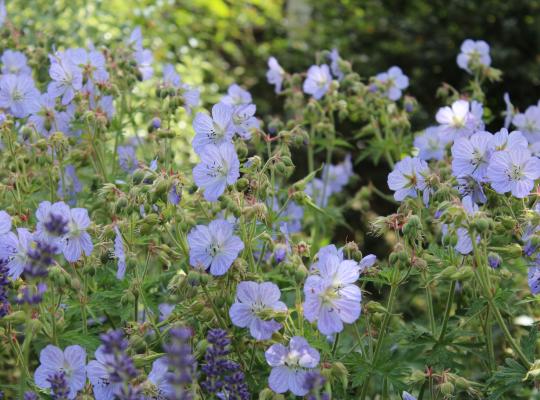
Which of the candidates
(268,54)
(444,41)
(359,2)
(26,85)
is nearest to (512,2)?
(444,41)

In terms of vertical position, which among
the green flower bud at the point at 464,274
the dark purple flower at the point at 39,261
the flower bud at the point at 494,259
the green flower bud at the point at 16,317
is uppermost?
the dark purple flower at the point at 39,261

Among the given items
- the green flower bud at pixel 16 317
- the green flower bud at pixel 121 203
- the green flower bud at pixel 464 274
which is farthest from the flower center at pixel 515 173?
the green flower bud at pixel 16 317

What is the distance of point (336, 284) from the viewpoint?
2.01 meters

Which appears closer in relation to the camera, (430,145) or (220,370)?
(220,370)

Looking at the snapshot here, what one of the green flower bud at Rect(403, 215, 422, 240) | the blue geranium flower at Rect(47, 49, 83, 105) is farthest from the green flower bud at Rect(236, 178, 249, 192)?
the blue geranium flower at Rect(47, 49, 83, 105)

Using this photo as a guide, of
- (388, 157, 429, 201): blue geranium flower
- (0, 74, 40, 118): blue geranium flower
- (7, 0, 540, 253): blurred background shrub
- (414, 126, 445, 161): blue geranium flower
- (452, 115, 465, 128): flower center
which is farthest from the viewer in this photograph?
(7, 0, 540, 253): blurred background shrub

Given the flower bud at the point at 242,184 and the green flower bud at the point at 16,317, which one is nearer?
the green flower bud at the point at 16,317

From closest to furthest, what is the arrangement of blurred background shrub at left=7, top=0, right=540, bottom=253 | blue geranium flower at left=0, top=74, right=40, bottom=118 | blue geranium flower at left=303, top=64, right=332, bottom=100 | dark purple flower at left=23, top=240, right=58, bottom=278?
dark purple flower at left=23, top=240, right=58, bottom=278
blue geranium flower at left=0, top=74, right=40, bottom=118
blue geranium flower at left=303, top=64, right=332, bottom=100
blurred background shrub at left=7, top=0, right=540, bottom=253

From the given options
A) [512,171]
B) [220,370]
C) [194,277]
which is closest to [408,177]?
[512,171]

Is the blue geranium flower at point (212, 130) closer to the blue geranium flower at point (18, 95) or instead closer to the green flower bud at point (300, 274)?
the green flower bud at point (300, 274)

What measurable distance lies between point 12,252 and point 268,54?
18.7ft

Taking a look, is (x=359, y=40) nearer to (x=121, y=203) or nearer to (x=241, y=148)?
(x=241, y=148)

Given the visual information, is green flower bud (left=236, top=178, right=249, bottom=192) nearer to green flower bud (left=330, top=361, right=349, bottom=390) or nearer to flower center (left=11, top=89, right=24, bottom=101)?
green flower bud (left=330, top=361, right=349, bottom=390)

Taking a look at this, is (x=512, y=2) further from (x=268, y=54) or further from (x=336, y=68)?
(x=336, y=68)
